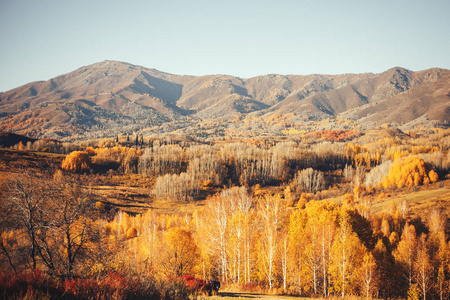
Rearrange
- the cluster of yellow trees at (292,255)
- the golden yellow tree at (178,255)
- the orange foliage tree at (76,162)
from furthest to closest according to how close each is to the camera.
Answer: the orange foliage tree at (76,162) < the golden yellow tree at (178,255) < the cluster of yellow trees at (292,255)

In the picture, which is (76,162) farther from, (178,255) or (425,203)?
(425,203)

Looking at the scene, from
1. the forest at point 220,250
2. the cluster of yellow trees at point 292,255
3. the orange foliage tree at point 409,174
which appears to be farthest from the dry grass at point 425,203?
the cluster of yellow trees at point 292,255

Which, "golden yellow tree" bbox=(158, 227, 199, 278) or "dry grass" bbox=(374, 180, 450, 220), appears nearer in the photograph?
"golden yellow tree" bbox=(158, 227, 199, 278)

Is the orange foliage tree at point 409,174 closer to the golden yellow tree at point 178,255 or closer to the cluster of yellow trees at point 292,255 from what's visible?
the cluster of yellow trees at point 292,255

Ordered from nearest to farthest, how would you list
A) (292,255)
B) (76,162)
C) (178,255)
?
(292,255) < (178,255) < (76,162)

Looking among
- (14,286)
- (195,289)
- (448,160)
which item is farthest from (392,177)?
(14,286)

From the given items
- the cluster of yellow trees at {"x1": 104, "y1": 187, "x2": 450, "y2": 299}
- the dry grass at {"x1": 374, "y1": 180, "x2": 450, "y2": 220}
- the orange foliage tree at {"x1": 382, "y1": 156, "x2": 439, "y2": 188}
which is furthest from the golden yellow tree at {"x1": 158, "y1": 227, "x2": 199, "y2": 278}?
the orange foliage tree at {"x1": 382, "y1": 156, "x2": 439, "y2": 188}

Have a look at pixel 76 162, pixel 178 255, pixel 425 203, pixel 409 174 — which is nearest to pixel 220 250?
pixel 178 255

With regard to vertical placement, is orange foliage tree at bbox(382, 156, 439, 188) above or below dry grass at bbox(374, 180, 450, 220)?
above

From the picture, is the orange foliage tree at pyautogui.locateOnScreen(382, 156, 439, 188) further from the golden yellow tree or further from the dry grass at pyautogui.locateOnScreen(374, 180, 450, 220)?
the golden yellow tree

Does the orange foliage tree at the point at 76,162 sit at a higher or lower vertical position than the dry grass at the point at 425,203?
higher

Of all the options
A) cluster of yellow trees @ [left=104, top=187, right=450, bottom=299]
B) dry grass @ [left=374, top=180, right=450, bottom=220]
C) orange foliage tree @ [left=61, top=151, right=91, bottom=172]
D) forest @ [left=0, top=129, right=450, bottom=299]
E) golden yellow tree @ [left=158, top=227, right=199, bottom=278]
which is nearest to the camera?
forest @ [left=0, top=129, right=450, bottom=299]

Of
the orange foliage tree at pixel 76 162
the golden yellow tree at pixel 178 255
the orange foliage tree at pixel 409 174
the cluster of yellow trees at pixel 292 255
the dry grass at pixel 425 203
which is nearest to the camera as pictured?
the cluster of yellow trees at pixel 292 255

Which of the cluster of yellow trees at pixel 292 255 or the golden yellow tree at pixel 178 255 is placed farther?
the golden yellow tree at pixel 178 255
